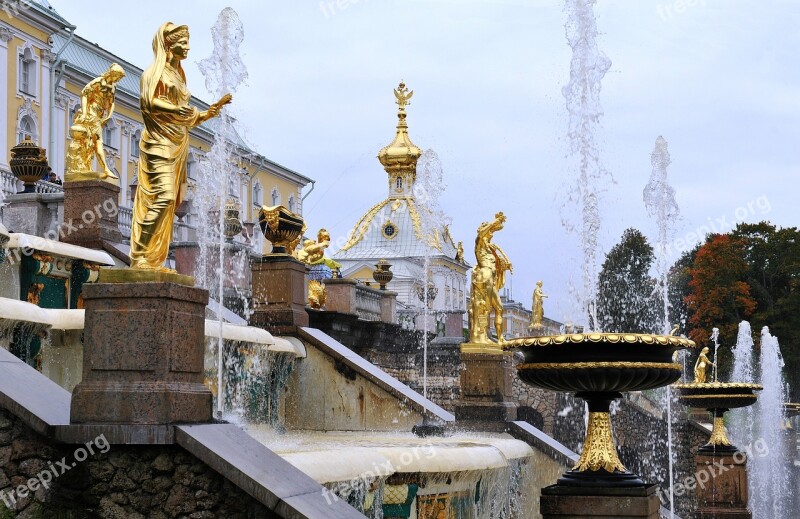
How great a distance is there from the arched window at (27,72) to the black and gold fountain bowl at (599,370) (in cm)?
3694

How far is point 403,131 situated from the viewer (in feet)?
146

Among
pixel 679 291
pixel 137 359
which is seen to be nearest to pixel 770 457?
pixel 679 291

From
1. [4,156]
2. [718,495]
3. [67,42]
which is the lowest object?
[718,495]

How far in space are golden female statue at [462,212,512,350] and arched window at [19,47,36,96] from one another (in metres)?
28.6

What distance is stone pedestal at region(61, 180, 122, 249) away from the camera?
47.5 ft

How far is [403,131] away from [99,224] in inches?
1211

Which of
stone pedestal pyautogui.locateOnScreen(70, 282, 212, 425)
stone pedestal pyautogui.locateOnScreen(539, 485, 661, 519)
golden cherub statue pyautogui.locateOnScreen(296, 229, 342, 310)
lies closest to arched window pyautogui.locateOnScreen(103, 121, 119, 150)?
golden cherub statue pyautogui.locateOnScreen(296, 229, 342, 310)

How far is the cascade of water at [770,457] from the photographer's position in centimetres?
2932

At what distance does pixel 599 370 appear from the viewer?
7656mm

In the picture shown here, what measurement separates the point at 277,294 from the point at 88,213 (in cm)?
264

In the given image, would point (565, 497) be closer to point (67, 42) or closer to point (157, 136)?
point (157, 136)

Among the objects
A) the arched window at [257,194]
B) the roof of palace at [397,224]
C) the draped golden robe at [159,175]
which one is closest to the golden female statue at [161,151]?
the draped golden robe at [159,175]

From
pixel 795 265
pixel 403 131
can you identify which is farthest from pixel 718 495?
pixel 795 265

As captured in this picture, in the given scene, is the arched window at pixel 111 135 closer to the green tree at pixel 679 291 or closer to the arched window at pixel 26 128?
the arched window at pixel 26 128
